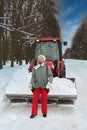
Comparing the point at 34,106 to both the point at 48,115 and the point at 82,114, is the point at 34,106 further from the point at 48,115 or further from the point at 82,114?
the point at 82,114

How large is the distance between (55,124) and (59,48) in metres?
6.30

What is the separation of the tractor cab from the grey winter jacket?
3516 millimetres

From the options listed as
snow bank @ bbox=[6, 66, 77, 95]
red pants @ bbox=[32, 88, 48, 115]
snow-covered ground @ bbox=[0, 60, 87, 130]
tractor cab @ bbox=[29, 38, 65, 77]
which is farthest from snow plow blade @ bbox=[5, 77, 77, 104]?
tractor cab @ bbox=[29, 38, 65, 77]

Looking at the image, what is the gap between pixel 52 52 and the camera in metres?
15.4

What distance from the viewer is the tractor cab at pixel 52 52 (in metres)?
14.7

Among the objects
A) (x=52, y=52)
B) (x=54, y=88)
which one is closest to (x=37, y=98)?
(x=54, y=88)

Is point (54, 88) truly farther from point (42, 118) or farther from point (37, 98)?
point (42, 118)

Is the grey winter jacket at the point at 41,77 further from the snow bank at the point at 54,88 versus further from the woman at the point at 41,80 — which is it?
the snow bank at the point at 54,88

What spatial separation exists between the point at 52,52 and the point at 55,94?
13.8 feet

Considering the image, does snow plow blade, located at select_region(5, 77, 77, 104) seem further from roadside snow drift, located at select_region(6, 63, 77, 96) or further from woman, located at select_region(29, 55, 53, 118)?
woman, located at select_region(29, 55, 53, 118)

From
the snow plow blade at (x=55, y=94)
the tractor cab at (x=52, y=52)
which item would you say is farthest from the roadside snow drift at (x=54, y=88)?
the tractor cab at (x=52, y=52)

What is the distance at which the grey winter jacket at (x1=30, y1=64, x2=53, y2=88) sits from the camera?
1091cm

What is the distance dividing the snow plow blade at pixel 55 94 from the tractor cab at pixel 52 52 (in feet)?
9.00

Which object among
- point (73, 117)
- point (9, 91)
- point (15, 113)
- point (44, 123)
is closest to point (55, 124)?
point (44, 123)
